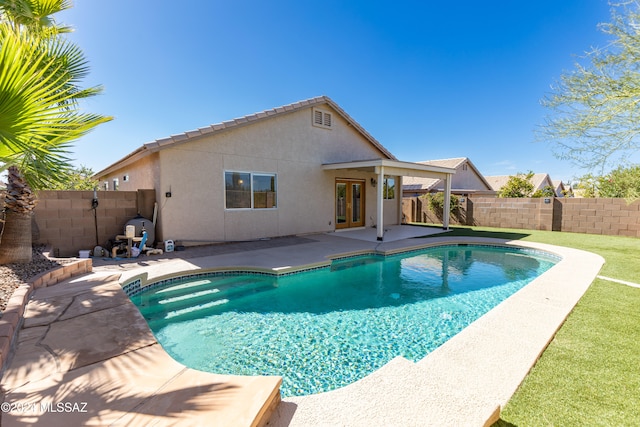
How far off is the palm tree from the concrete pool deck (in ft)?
6.79

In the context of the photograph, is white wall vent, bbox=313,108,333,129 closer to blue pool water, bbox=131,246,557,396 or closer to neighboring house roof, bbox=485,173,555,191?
blue pool water, bbox=131,246,557,396

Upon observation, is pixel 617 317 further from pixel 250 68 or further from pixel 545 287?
pixel 250 68

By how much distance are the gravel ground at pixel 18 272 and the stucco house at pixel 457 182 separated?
87.7 ft

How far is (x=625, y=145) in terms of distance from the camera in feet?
15.4

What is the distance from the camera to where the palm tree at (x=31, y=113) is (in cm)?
269

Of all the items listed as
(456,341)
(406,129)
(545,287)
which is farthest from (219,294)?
(406,129)

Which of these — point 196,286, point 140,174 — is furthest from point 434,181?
point 196,286

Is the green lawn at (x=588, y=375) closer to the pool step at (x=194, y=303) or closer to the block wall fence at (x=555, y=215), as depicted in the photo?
the pool step at (x=194, y=303)

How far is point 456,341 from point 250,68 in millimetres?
15726

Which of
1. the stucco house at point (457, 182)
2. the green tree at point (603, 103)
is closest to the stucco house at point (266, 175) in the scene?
the green tree at point (603, 103)

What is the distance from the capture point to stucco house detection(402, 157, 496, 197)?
27844 millimetres

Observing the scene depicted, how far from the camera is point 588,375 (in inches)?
110

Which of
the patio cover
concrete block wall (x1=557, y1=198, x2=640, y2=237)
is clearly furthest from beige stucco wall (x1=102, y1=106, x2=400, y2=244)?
concrete block wall (x1=557, y1=198, x2=640, y2=237)

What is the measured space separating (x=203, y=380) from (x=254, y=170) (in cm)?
955
